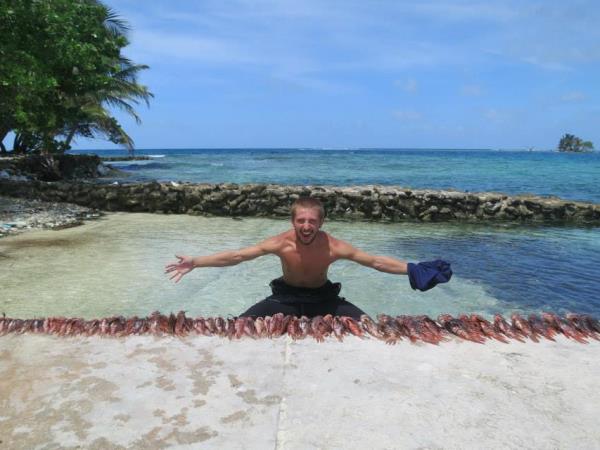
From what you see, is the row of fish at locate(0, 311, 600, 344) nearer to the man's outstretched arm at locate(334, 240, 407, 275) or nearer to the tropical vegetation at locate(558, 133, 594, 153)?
the man's outstretched arm at locate(334, 240, 407, 275)

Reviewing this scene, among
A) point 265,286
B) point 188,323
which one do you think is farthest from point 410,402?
point 265,286

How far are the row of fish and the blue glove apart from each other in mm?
247

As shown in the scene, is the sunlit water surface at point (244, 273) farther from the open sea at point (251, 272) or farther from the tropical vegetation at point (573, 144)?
the tropical vegetation at point (573, 144)

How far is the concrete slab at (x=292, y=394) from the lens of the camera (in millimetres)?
2141

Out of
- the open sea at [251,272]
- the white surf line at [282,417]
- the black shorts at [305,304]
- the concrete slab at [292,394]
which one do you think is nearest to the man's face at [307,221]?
the black shorts at [305,304]

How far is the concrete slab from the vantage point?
2.14 m

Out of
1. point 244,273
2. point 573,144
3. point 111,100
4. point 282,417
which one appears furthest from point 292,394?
point 573,144

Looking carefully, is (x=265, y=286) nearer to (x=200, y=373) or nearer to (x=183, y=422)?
(x=200, y=373)

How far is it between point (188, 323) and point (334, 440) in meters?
1.53

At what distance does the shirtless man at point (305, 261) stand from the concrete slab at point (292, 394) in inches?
35.6

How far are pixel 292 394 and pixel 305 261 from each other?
1864mm

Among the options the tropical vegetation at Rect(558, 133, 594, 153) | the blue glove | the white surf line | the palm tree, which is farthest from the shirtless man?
the tropical vegetation at Rect(558, 133, 594, 153)

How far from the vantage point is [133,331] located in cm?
324

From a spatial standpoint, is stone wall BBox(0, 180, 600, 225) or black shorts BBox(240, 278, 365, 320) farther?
stone wall BBox(0, 180, 600, 225)
